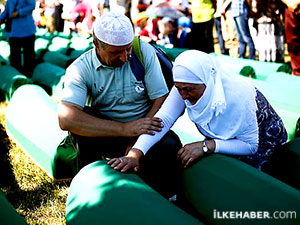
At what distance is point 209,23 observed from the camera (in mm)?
8695

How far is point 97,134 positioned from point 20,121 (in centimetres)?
150

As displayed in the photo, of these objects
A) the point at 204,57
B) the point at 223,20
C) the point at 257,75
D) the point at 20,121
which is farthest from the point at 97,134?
the point at 223,20

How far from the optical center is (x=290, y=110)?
402 centimetres

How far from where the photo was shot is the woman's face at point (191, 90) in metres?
2.65

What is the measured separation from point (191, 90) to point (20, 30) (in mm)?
4747

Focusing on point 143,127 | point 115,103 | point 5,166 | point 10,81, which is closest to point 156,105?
point 115,103

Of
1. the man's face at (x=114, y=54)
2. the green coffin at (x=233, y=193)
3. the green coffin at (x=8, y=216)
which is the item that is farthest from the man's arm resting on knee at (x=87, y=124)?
the green coffin at (x=8, y=216)

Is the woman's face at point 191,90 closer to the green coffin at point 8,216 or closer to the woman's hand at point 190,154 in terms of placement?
the woman's hand at point 190,154

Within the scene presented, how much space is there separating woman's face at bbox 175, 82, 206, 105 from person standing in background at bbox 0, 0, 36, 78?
4.60m

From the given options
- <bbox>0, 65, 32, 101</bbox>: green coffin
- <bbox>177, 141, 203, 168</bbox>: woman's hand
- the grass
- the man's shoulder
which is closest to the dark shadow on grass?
the grass

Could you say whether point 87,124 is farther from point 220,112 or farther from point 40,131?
point 40,131

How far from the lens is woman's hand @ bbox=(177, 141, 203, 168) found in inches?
104

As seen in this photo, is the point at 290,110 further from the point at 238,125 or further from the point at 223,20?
the point at 223,20

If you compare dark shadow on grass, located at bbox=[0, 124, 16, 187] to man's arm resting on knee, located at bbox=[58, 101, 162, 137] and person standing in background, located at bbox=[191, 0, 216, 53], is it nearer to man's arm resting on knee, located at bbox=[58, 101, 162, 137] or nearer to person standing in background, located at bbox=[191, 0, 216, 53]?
man's arm resting on knee, located at bbox=[58, 101, 162, 137]
